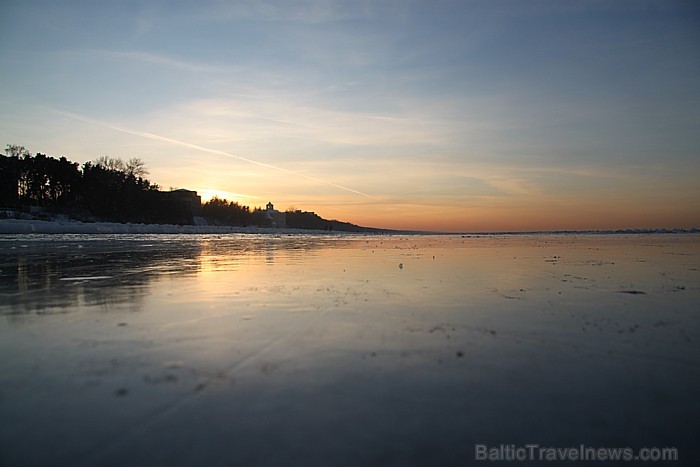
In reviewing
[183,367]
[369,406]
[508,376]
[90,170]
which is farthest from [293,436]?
[90,170]

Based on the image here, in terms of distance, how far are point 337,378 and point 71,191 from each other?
2686 inches

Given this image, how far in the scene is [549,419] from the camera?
190cm

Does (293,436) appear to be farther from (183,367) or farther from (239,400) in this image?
(183,367)

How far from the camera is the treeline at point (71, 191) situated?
5106cm

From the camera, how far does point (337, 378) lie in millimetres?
2387

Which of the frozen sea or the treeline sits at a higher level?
the treeline

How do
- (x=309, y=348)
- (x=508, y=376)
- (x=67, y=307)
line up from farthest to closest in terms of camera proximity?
(x=67, y=307), (x=309, y=348), (x=508, y=376)

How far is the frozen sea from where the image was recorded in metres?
1.70

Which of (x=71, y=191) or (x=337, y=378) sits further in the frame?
(x=71, y=191)

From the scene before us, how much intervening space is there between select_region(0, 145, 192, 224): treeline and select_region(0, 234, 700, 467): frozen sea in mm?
57671

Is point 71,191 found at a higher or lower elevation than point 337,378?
higher

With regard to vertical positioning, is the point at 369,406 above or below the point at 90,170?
below

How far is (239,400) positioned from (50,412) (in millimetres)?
934

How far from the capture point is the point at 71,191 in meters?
56.6
